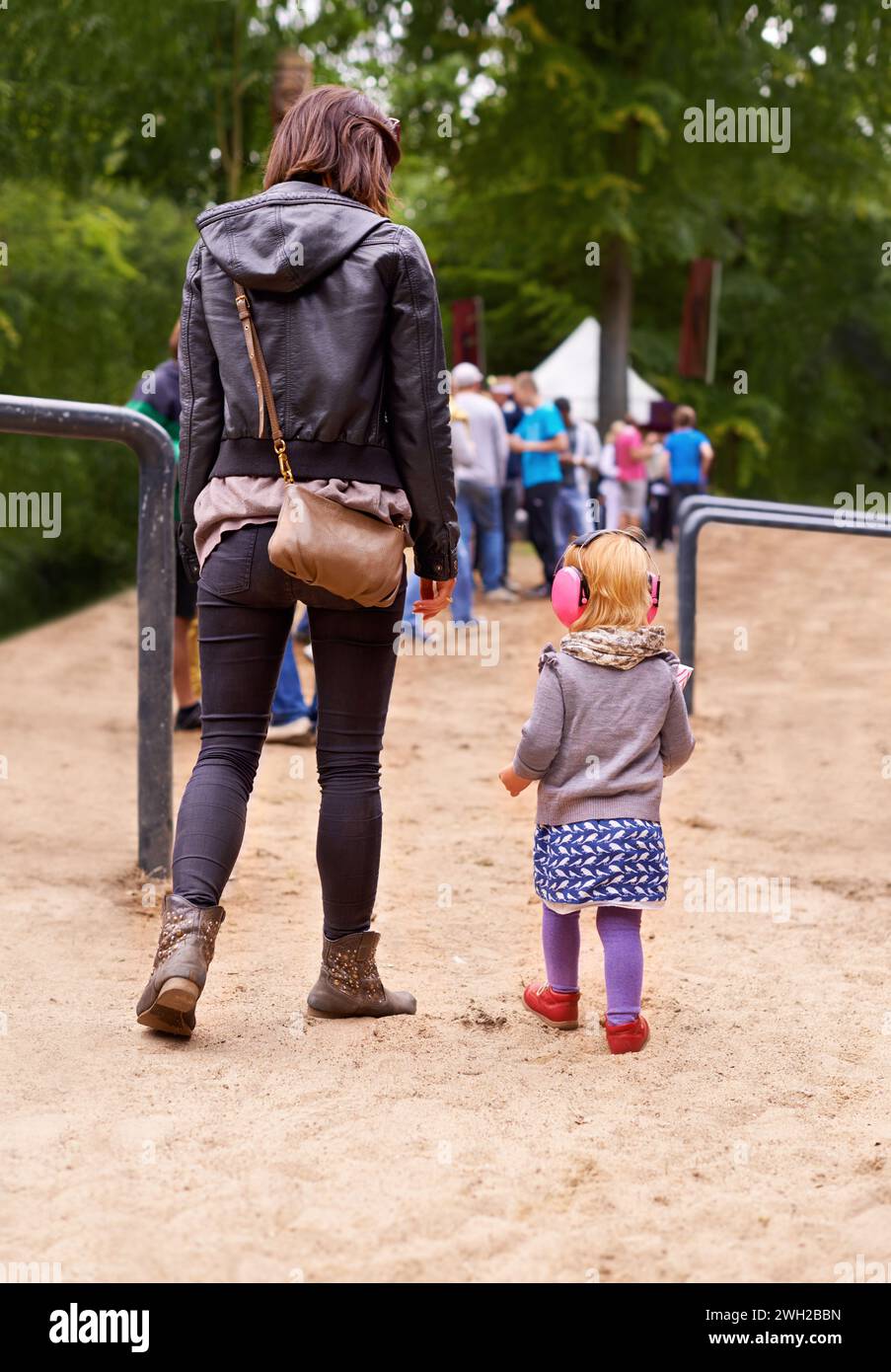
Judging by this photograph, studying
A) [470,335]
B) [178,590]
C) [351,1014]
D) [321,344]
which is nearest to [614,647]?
[321,344]

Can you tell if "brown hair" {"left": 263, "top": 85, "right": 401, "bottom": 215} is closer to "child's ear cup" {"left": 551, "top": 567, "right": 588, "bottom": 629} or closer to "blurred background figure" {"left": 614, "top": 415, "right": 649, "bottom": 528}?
"child's ear cup" {"left": 551, "top": 567, "right": 588, "bottom": 629}

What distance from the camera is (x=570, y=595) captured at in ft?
11.1

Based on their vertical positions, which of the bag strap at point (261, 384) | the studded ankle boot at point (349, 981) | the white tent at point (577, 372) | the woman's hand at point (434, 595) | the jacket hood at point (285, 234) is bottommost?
the studded ankle boot at point (349, 981)

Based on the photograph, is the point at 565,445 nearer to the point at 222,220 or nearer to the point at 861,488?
the point at 222,220

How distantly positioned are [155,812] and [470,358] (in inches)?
535

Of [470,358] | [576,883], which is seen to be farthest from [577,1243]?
[470,358]

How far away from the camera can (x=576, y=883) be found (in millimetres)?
3326

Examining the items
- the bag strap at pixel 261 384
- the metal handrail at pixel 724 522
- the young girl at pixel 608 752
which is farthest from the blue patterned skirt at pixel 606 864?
the metal handrail at pixel 724 522

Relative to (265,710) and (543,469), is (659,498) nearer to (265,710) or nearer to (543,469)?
(543,469)

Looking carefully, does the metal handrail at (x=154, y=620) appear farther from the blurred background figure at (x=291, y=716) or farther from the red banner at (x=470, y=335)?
the red banner at (x=470, y=335)

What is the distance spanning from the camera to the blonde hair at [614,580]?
3355 millimetres

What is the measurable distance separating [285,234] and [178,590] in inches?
147

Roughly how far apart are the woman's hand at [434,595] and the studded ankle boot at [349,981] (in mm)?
690

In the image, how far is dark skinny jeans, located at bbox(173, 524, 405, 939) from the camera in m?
3.19
